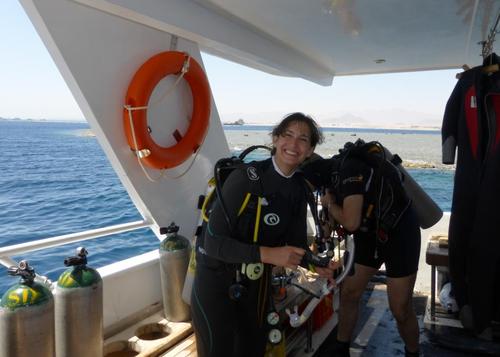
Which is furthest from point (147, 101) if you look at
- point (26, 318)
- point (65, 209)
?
point (65, 209)

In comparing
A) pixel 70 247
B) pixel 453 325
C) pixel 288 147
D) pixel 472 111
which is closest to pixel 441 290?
pixel 453 325

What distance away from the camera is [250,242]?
139 centimetres

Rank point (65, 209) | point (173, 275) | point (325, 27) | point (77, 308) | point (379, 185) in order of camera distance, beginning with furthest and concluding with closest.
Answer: point (65, 209)
point (325, 27)
point (173, 275)
point (379, 185)
point (77, 308)

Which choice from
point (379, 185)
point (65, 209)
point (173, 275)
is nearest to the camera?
point (379, 185)

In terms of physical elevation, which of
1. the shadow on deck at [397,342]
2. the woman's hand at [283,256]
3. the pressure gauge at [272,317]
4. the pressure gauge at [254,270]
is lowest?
the shadow on deck at [397,342]

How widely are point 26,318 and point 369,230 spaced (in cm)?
152

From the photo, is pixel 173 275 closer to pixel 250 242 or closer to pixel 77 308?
pixel 77 308

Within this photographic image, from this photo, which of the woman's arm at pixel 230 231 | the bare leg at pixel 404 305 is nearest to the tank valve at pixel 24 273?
the woman's arm at pixel 230 231

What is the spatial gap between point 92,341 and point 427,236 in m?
3.15

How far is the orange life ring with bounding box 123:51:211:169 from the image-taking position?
2391 millimetres

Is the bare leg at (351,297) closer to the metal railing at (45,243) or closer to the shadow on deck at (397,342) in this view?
the shadow on deck at (397,342)

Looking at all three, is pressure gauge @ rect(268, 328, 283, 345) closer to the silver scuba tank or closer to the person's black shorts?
the person's black shorts

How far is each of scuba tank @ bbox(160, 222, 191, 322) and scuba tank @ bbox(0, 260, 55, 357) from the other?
2.74 feet

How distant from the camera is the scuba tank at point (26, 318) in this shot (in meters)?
1.46
